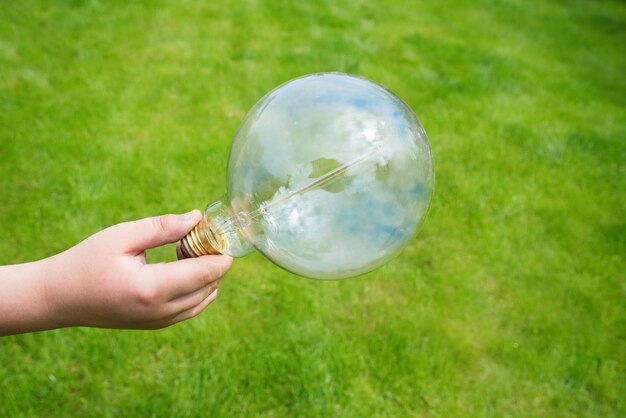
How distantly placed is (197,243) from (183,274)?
10 centimetres

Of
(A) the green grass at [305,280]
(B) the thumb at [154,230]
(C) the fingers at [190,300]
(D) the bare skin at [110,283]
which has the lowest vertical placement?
(A) the green grass at [305,280]

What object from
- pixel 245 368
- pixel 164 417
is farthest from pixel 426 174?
pixel 164 417

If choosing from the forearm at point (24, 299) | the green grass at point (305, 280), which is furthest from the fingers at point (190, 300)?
the green grass at point (305, 280)

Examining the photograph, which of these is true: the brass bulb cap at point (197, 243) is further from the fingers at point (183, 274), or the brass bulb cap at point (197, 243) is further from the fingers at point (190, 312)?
the fingers at point (190, 312)

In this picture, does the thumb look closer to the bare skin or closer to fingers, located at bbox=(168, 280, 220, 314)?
the bare skin

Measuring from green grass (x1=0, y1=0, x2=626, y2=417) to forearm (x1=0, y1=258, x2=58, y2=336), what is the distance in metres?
0.87

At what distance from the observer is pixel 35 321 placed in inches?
45.4

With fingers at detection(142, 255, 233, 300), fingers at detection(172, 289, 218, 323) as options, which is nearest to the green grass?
fingers at detection(172, 289, 218, 323)

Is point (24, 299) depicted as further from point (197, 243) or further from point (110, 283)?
point (197, 243)

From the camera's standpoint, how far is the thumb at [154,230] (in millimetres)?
1154

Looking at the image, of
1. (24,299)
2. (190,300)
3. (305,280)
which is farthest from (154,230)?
(305,280)

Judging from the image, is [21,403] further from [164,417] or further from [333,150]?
[333,150]

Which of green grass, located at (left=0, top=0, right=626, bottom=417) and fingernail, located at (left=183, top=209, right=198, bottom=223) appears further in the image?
green grass, located at (left=0, top=0, right=626, bottom=417)

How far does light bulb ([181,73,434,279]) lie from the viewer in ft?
3.70
